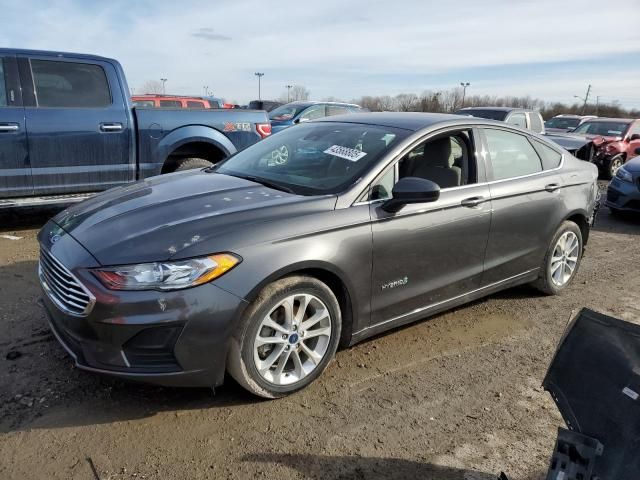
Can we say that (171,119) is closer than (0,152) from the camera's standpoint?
No

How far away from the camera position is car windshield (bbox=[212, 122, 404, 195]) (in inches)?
130

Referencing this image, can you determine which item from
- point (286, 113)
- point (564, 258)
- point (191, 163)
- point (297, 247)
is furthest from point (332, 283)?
point (286, 113)

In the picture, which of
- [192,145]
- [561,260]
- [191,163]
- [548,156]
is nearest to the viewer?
[548,156]

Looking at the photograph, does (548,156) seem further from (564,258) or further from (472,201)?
(472,201)

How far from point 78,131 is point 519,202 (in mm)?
4764

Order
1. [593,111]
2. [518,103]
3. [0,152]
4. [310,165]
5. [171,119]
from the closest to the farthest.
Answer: [310,165]
[0,152]
[171,119]
[593,111]
[518,103]

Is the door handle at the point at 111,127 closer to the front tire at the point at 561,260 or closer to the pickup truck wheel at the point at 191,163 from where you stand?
the pickup truck wheel at the point at 191,163

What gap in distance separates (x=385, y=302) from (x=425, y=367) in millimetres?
539

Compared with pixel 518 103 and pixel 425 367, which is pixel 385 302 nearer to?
pixel 425 367

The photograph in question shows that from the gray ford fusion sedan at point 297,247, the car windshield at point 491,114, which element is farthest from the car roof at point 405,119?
the car windshield at point 491,114

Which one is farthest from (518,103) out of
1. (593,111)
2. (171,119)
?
(171,119)

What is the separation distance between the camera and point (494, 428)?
279cm

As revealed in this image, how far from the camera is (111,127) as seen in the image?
19.6 feet

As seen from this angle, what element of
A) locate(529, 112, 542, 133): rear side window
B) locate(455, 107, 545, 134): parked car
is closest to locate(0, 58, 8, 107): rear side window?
locate(455, 107, 545, 134): parked car
